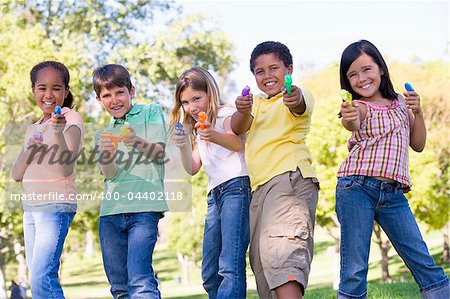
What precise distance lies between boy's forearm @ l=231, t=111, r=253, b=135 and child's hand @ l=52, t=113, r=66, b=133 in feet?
3.70

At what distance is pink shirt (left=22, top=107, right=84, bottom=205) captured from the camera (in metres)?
4.71

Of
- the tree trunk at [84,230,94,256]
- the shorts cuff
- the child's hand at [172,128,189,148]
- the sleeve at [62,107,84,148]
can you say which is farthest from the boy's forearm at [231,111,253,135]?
the tree trunk at [84,230,94,256]

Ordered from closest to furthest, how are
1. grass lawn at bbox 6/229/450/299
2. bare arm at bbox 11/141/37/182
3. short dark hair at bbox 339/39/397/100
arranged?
1. short dark hair at bbox 339/39/397/100
2. bare arm at bbox 11/141/37/182
3. grass lawn at bbox 6/229/450/299

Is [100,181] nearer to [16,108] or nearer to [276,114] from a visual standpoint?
[16,108]

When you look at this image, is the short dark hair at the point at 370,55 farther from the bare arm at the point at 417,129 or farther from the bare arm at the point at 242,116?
the bare arm at the point at 242,116

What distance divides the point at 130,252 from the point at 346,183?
4.76 feet

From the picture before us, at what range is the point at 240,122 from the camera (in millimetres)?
4359

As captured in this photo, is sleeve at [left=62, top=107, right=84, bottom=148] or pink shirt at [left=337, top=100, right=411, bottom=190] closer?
pink shirt at [left=337, top=100, right=411, bottom=190]

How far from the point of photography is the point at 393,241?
13.9ft

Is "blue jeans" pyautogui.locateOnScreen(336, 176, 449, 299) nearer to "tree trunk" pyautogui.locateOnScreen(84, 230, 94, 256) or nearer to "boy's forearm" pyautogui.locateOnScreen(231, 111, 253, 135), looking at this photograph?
"boy's forearm" pyautogui.locateOnScreen(231, 111, 253, 135)

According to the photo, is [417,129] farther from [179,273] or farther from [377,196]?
[179,273]

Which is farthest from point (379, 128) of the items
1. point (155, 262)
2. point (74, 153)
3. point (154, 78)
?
point (155, 262)

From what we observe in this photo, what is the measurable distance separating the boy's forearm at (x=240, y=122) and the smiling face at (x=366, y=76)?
0.72 meters

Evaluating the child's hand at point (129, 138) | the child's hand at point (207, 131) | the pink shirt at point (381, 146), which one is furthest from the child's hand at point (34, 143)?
the pink shirt at point (381, 146)
